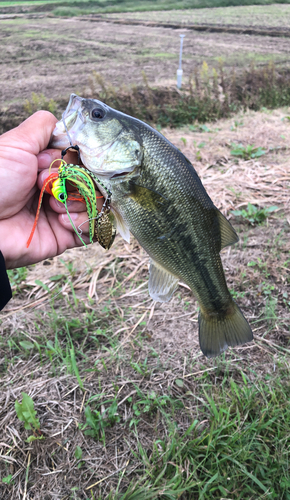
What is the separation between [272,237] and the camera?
2.80 meters

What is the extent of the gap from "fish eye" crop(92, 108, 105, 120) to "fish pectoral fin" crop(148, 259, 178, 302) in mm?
655

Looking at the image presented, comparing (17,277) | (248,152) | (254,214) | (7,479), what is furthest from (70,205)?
(248,152)

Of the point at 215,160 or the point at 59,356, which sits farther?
the point at 215,160

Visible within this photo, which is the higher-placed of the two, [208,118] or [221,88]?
[221,88]

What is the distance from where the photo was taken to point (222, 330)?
151 centimetres

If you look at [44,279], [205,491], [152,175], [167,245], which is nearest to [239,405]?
[205,491]

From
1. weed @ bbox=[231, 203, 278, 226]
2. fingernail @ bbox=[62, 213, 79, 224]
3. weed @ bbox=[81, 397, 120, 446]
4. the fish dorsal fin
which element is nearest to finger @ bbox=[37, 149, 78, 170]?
fingernail @ bbox=[62, 213, 79, 224]

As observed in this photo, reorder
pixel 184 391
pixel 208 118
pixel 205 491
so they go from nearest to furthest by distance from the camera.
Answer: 1. pixel 205 491
2. pixel 184 391
3. pixel 208 118

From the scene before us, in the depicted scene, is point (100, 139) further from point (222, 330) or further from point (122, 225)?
point (222, 330)

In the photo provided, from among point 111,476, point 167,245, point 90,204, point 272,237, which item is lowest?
point 111,476

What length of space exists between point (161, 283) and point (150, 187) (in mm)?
464

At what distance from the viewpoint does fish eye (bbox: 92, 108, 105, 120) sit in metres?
1.28

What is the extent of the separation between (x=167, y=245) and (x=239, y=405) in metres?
1.01

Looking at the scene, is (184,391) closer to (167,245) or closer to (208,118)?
(167,245)
